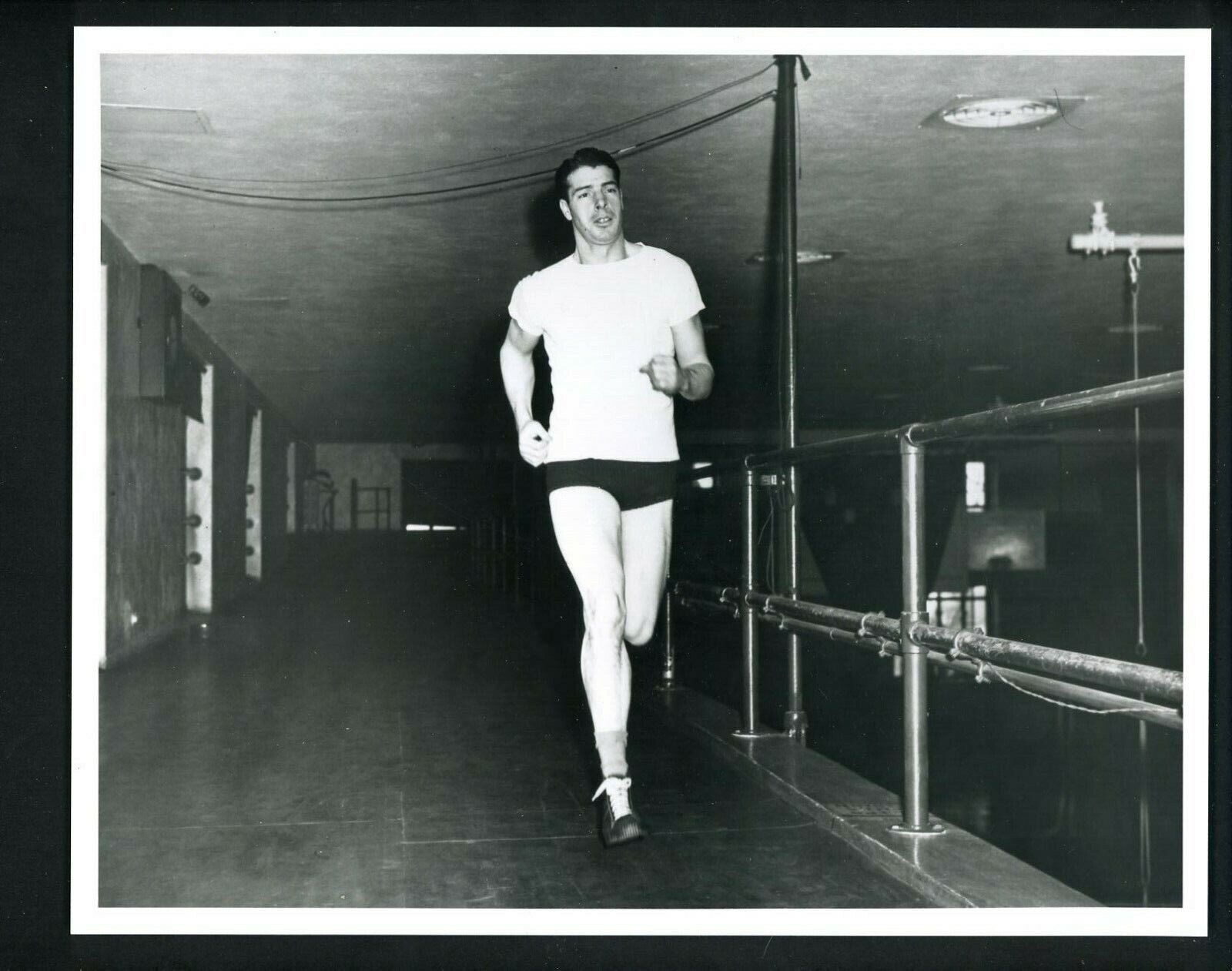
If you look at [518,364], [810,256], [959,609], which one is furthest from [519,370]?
[959,609]

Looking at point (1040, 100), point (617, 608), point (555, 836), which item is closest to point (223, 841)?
point (555, 836)

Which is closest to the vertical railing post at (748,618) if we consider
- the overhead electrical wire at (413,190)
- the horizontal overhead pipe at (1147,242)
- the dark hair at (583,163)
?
the dark hair at (583,163)

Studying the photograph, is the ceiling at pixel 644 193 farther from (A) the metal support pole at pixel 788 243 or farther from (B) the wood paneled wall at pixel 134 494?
(B) the wood paneled wall at pixel 134 494

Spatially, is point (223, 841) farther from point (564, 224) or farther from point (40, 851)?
point (564, 224)

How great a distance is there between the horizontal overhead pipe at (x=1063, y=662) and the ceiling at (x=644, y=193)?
102 inches

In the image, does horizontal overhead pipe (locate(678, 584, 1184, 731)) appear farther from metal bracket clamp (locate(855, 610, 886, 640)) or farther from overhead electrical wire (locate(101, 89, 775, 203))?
overhead electrical wire (locate(101, 89, 775, 203))

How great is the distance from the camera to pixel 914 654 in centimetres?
237

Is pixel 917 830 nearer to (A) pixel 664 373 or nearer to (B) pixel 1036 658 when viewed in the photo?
(B) pixel 1036 658

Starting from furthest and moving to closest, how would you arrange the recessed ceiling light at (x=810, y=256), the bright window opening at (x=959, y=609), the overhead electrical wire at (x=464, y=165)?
the bright window opening at (x=959, y=609) < the recessed ceiling light at (x=810, y=256) < the overhead electrical wire at (x=464, y=165)

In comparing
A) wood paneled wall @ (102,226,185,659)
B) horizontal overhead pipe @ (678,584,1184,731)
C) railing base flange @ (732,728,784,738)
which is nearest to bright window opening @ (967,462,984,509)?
wood paneled wall @ (102,226,185,659)

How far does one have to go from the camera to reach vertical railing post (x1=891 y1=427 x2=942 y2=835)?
233 cm

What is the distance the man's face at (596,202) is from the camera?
8.06 ft

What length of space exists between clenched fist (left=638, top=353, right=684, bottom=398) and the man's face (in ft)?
0.97

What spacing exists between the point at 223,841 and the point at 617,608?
93 centimetres
